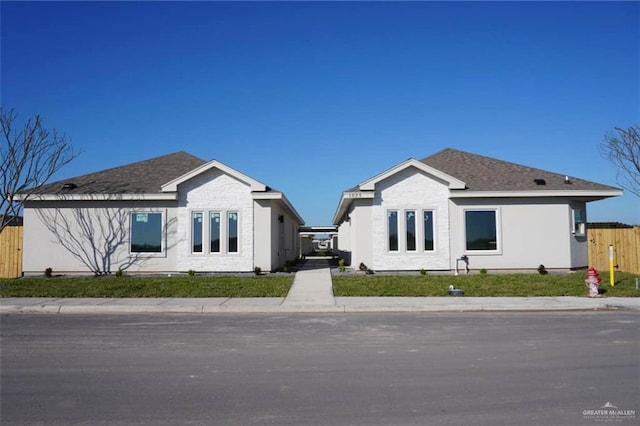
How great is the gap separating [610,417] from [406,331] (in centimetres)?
516

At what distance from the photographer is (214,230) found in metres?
21.0

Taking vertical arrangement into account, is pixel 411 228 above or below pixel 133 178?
below

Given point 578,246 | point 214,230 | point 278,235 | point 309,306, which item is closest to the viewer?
point 309,306

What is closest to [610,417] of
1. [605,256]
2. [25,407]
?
[25,407]

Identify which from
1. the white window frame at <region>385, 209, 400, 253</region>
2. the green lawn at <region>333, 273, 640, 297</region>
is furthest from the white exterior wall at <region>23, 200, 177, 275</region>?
the white window frame at <region>385, 209, 400, 253</region>

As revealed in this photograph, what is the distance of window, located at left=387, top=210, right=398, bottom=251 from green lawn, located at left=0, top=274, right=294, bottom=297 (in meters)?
4.95

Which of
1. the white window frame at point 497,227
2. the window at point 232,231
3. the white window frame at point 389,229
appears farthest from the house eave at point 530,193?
the window at point 232,231

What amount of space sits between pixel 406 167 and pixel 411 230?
8.92ft

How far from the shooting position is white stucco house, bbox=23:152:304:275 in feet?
68.5

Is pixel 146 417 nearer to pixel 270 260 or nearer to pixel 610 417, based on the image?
pixel 610 417

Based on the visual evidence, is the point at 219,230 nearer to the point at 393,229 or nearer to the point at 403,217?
the point at 393,229

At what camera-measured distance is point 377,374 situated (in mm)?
6840

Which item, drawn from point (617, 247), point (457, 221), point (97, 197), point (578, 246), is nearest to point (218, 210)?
point (97, 197)

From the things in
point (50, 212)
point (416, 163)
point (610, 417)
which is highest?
point (416, 163)
